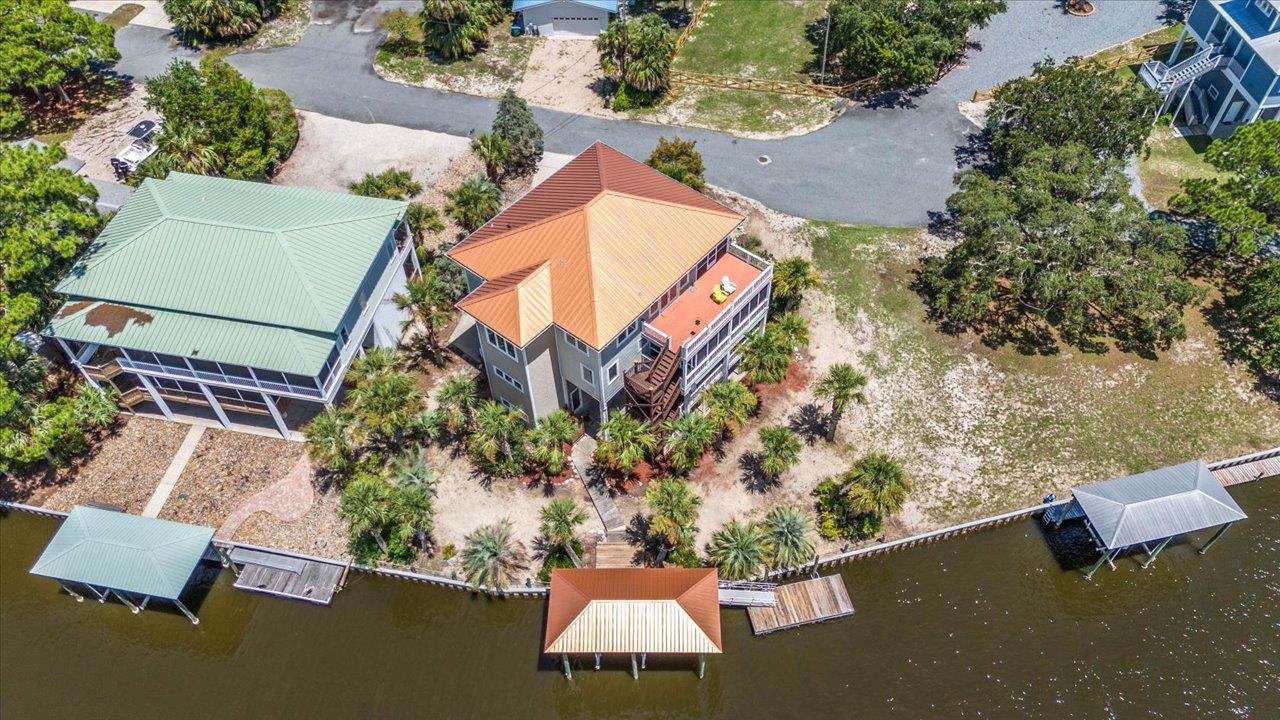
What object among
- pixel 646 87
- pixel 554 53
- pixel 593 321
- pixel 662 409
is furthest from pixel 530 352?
pixel 554 53

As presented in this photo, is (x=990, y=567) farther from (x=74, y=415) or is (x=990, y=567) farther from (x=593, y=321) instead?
(x=74, y=415)

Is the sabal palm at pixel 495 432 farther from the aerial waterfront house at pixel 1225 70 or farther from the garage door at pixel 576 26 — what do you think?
the aerial waterfront house at pixel 1225 70

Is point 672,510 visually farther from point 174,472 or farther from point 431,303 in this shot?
point 174,472

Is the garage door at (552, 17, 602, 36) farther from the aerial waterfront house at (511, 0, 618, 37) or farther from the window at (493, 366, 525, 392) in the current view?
A: the window at (493, 366, 525, 392)

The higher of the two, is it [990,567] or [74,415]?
[74,415]

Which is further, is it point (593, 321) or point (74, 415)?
point (74, 415)

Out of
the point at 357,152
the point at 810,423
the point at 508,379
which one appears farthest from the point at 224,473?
the point at 810,423

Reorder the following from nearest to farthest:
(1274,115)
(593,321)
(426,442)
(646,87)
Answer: (593,321)
(426,442)
(1274,115)
(646,87)
